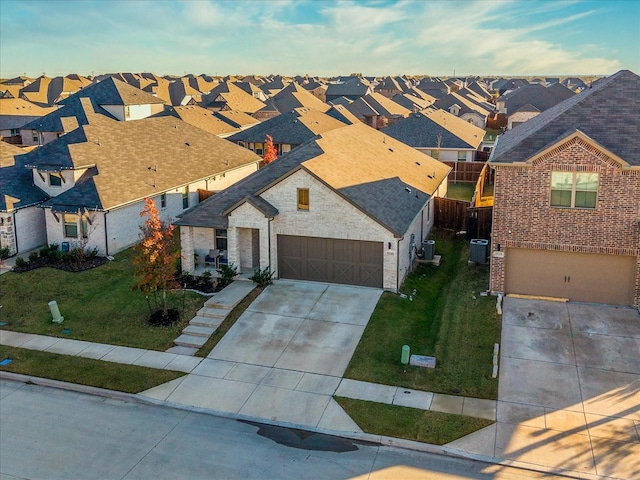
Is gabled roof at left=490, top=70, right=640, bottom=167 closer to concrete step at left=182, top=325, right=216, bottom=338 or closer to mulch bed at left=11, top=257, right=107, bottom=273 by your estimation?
concrete step at left=182, top=325, right=216, bottom=338

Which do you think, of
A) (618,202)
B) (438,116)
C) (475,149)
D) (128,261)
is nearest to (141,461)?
(128,261)

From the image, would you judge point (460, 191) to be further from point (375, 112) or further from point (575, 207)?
point (375, 112)

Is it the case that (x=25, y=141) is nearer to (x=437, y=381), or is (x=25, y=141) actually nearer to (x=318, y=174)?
(x=318, y=174)

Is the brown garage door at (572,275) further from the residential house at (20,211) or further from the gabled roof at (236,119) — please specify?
the gabled roof at (236,119)

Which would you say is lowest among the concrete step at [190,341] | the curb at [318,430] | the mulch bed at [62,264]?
the curb at [318,430]

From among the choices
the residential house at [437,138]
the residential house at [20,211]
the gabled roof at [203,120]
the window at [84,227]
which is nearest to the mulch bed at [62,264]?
the window at [84,227]
